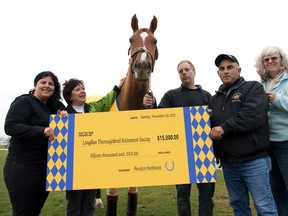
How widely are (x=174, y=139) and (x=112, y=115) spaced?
955 mm

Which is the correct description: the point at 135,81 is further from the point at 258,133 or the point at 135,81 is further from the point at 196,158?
the point at 258,133

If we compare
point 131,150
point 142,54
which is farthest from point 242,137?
point 142,54

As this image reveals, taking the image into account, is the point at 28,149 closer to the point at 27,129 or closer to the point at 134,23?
the point at 27,129

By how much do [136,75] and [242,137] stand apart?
2.04 meters

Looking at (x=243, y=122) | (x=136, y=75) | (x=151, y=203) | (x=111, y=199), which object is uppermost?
(x=136, y=75)

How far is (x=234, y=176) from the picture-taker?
11.6 ft

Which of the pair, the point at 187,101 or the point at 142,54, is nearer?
the point at 187,101

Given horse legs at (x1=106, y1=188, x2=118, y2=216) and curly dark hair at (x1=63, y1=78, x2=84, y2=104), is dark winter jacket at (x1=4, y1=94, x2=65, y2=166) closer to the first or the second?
curly dark hair at (x1=63, y1=78, x2=84, y2=104)

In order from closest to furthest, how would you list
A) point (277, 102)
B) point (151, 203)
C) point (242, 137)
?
point (242, 137)
point (277, 102)
point (151, 203)

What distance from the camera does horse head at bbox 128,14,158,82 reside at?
4.58 metres

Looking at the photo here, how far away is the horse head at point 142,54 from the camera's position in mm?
4578

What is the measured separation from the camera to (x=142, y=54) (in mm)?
4711

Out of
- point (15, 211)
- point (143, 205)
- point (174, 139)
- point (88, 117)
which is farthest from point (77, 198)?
point (143, 205)

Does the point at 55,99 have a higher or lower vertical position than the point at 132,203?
higher
